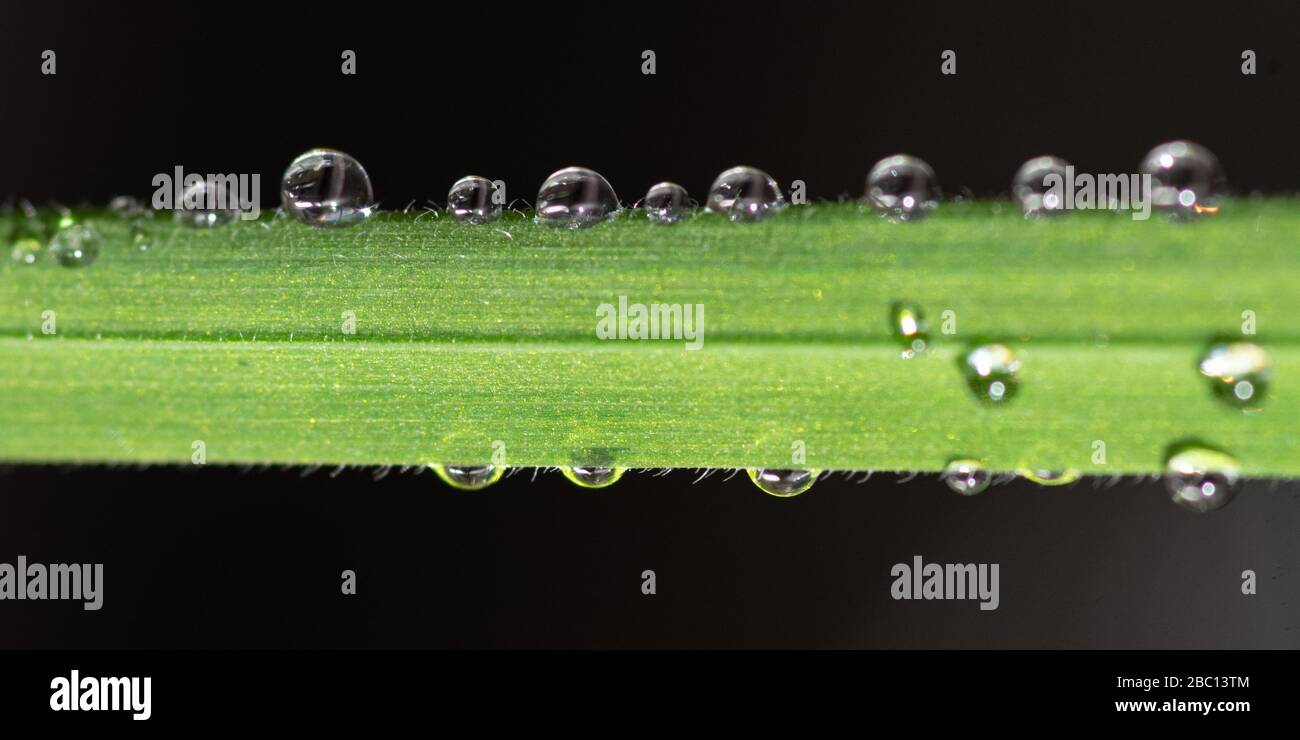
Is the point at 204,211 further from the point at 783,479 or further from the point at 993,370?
the point at 993,370

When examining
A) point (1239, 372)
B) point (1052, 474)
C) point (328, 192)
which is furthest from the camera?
point (328, 192)

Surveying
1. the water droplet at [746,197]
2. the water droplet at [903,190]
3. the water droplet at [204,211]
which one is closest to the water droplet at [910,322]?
the water droplet at [903,190]

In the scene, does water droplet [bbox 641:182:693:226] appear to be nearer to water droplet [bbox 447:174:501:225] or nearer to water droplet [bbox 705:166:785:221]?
water droplet [bbox 705:166:785:221]

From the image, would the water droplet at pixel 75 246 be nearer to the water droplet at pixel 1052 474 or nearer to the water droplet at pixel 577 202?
the water droplet at pixel 577 202

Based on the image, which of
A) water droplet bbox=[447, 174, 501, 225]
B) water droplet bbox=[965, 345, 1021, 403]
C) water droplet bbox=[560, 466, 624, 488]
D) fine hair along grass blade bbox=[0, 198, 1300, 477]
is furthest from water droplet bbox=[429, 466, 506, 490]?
water droplet bbox=[965, 345, 1021, 403]

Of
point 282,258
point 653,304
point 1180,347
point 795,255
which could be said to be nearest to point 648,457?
point 653,304

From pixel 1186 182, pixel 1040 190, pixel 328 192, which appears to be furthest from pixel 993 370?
pixel 328 192
